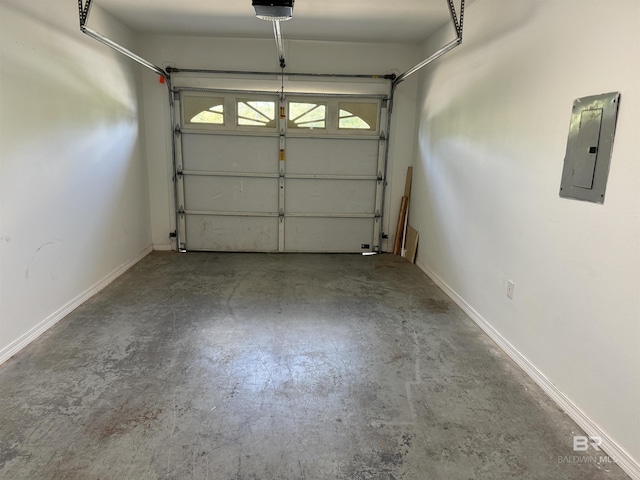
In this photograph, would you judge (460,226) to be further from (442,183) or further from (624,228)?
(624,228)

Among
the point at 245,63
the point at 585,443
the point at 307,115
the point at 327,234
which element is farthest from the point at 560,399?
the point at 245,63

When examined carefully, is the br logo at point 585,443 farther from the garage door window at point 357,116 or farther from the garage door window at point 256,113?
the garage door window at point 256,113

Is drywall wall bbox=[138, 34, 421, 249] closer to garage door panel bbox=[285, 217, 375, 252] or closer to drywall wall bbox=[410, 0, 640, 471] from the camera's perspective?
garage door panel bbox=[285, 217, 375, 252]

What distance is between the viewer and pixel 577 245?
2.04 m

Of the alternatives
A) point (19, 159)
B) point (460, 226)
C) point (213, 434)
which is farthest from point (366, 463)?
point (19, 159)

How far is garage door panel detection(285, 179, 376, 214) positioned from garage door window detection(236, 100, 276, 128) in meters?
0.80

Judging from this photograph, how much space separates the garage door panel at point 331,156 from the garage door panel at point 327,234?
0.66 meters

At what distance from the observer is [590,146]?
1.94 meters

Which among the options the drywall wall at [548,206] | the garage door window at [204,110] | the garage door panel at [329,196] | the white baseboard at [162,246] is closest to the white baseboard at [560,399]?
the drywall wall at [548,206]

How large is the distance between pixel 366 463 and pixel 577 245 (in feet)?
4.93

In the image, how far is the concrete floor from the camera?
172 centimetres

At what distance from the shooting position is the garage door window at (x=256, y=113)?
197 inches

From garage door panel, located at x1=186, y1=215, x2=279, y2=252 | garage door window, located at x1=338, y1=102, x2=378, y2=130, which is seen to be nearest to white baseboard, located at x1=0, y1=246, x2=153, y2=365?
garage door panel, located at x1=186, y1=215, x2=279, y2=252

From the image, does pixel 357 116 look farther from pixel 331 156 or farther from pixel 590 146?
pixel 590 146
